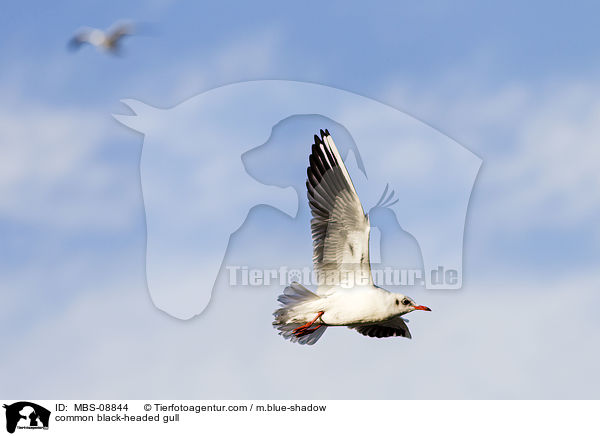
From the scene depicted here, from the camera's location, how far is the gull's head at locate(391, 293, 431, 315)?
8.34 metres

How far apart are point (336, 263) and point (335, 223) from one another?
0.46 m

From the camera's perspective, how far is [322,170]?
845cm

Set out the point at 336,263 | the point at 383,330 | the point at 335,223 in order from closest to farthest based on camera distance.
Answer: the point at 335,223 → the point at 336,263 → the point at 383,330

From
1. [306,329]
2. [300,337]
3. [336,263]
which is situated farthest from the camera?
[300,337]

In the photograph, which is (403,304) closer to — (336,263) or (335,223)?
(336,263)

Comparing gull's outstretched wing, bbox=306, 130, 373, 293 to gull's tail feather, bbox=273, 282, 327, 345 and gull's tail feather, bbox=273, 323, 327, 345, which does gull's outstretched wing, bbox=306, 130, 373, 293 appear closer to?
gull's tail feather, bbox=273, 282, 327, 345

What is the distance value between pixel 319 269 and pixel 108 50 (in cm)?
430

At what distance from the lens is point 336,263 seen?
842cm

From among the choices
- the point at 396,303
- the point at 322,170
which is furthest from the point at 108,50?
the point at 396,303

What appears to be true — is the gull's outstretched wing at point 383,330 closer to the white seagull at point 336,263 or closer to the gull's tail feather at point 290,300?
the white seagull at point 336,263

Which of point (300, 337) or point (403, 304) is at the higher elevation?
point (403, 304)

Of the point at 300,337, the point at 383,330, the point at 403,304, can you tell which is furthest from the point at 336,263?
the point at 383,330
